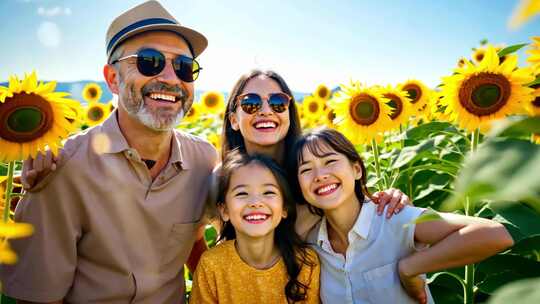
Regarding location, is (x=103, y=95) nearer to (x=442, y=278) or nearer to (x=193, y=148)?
(x=193, y=148)

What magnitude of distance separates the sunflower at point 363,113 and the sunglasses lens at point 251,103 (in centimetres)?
83

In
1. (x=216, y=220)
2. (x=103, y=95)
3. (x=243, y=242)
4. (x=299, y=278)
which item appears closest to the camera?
(x=299, y=278)

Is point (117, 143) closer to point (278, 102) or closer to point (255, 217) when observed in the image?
point (255, 217)

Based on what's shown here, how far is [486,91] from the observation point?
2.96 metres

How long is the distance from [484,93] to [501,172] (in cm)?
270

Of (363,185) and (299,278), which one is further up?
(363,185)

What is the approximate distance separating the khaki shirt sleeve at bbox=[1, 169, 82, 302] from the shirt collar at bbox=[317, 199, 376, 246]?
4.92 ft

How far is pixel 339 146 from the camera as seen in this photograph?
2795 mm

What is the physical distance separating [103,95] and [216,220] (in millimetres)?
7851

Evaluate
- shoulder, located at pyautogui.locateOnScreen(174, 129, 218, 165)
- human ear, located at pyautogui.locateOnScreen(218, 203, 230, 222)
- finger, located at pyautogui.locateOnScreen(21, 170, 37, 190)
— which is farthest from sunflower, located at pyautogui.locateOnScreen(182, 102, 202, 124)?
finger, located at pyautogui.locateOnScreen(21, 170, 37, 190)

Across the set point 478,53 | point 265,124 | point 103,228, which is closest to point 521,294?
point 103,228

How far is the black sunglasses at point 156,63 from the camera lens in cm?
293

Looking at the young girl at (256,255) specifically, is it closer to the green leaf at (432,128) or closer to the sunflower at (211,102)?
the green leaf at (432,128)

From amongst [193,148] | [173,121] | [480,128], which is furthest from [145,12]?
[480,128]
